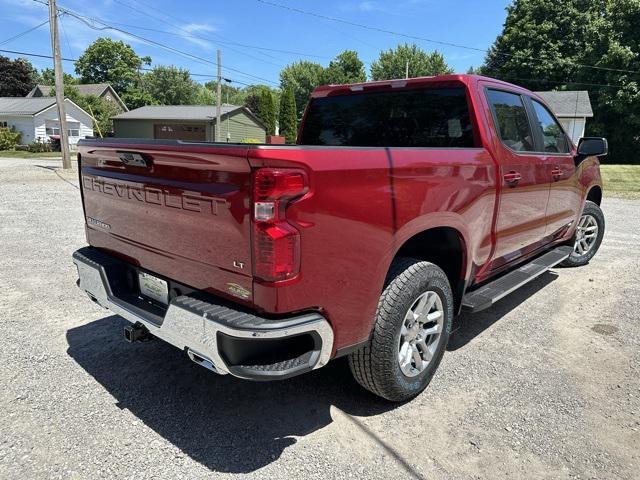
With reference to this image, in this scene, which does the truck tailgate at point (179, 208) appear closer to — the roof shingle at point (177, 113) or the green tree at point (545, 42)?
the roof shingle at point (177, 113)

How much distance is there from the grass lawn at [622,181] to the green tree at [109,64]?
70.7 metres

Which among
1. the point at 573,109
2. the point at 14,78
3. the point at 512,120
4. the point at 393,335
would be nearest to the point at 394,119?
the point at 512,120

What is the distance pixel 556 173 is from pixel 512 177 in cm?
114

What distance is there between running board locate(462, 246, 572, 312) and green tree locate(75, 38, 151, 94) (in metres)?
80.4

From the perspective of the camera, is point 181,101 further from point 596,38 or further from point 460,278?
point 460,278

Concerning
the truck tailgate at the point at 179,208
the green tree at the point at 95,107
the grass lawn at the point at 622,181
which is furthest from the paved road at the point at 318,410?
the green tree at the point at 95,107

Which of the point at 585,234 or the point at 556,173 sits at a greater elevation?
the point at 556,173

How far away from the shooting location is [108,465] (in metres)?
2.41

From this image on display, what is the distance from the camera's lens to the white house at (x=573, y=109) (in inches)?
1371

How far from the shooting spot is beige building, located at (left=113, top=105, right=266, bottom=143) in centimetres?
4094

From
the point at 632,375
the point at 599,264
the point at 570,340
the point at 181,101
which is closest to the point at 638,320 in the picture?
the point at 570,340

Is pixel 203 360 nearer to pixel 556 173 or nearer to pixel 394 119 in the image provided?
pixel 394 119

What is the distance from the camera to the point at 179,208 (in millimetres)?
2453

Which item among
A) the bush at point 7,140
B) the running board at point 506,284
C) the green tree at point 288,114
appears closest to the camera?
the running board at point 506,284
